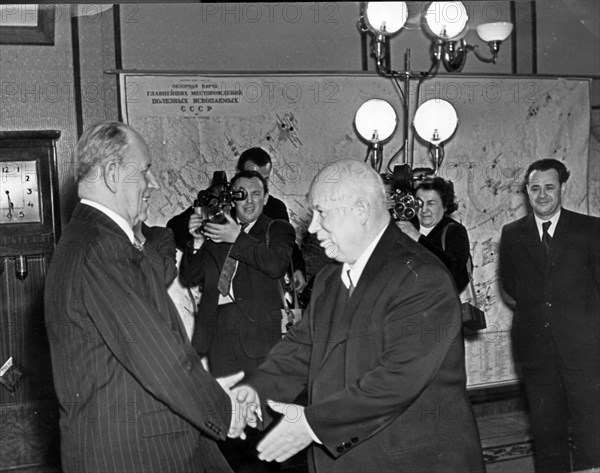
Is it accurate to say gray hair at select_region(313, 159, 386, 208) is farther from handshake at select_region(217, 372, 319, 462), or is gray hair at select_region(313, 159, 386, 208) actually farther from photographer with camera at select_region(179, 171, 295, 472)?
handshake at select_region(217, 372, 319, 462)

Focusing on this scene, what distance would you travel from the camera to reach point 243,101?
2.63 metres

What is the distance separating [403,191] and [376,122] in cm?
29

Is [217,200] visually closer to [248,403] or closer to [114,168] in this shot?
[114,168]

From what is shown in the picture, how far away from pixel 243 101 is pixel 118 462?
3.84 feet

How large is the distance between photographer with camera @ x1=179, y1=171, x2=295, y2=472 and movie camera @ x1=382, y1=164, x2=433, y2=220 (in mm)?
328

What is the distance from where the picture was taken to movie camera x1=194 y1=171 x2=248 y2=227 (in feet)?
8.18

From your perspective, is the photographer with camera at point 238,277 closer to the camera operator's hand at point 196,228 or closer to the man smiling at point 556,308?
the camera operator's hand at point 196,228

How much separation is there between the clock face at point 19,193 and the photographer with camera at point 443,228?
46.4 inches

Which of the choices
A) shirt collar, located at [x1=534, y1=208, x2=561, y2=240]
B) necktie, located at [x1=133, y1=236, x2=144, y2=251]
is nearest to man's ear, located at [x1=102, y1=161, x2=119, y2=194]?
necktie, located at [x1=133, y1=236, x2=144, y2=251]

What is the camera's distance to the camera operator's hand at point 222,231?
2.49 metres

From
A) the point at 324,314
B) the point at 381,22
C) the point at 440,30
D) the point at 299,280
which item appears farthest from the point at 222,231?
the point at 440,30

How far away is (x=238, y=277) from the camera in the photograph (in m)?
2.53

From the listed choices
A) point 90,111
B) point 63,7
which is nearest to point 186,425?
point 90,111

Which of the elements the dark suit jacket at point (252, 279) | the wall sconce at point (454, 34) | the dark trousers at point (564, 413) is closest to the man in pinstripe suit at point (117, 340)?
the dark suit jacket at point (252, 279)
